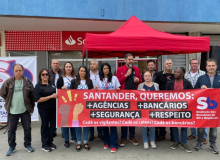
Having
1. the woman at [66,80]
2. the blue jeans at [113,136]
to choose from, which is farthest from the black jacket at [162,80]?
the woman at [66,80]

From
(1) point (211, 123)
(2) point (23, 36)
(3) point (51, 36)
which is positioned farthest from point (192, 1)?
(2) point (23, 36)

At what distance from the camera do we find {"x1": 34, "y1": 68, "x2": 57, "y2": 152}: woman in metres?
3.35

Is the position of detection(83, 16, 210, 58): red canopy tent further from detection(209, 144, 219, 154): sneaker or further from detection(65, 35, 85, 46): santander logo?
detection(65, 35, 85, 46): santander logo

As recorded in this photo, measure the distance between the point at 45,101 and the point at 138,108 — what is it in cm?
185

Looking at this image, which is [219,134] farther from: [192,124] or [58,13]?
[58,13]

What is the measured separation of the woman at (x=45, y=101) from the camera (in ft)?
11.0

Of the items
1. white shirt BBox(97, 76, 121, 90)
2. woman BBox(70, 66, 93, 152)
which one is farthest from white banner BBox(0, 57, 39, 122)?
white shirt BBox(97, 76, 121, 90)

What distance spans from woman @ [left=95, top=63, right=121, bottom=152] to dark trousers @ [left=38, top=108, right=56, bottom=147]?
108 centimetres

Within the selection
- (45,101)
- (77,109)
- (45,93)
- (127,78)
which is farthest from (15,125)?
(127,78)

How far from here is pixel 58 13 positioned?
21.3 feet

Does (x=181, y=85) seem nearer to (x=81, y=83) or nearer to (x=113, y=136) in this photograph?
(x=113, y=136)

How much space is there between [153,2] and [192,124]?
5386 mm

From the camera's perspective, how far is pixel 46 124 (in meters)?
3.47

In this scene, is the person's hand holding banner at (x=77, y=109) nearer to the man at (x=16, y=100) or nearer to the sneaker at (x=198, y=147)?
the man at (x=16, y=100)
